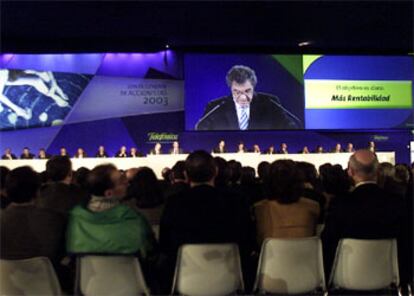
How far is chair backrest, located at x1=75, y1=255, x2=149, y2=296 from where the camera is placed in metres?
2.28

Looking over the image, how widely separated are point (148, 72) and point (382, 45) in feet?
19.0

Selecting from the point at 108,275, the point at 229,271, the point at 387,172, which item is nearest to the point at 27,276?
the point at 108,275

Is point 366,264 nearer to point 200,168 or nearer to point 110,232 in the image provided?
point 200,168

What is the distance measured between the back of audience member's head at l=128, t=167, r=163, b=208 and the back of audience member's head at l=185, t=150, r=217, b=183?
23.3 inches

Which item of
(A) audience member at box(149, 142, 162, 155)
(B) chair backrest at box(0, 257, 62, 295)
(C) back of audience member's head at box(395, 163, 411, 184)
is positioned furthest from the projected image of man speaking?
(B) chair backrest at box(0, 257, 62, 295)

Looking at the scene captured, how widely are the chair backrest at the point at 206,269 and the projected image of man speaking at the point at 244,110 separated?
29.5 ft

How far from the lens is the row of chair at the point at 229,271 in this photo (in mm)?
2252

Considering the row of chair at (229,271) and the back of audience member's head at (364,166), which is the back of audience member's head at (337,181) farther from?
the row of chair at (229,271)

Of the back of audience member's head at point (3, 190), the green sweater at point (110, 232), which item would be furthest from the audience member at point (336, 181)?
the back of audience member's head at point (3, 190)

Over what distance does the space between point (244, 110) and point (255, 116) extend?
300 mm

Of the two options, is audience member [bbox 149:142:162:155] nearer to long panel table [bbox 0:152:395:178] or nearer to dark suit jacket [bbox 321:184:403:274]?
long panel table [bbox 0:152:395:178]

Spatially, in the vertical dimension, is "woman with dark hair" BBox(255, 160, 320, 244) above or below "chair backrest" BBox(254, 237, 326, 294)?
above

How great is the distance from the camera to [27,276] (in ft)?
7.27

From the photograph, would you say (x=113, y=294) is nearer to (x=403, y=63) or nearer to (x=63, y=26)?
(x=63, y=26)
